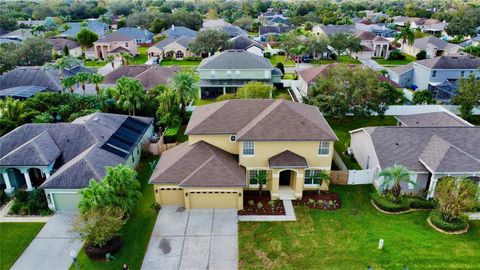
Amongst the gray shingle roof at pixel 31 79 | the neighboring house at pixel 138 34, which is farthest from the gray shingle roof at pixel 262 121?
the neighboring house at pixel 138 34

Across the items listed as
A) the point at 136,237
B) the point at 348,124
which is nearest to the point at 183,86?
the point at 348,124

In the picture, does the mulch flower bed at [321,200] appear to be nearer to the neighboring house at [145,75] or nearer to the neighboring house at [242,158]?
the neighboring house at [242,158]

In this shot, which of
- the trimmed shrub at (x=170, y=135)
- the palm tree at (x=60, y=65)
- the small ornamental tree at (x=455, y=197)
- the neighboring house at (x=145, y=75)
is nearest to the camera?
the small ornamental tree at (x=455, y=197)

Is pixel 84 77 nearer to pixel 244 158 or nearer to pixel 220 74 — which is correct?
pixel 220 74

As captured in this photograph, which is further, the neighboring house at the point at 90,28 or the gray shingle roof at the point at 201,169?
the neighboring house at the point at 90,28

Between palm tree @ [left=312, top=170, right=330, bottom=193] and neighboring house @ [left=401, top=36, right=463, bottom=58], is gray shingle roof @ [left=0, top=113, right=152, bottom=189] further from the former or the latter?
neighboring house @ [left=401, top=36, right=463, bottom=58]

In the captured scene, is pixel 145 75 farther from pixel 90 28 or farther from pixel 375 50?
pixel 90 28
